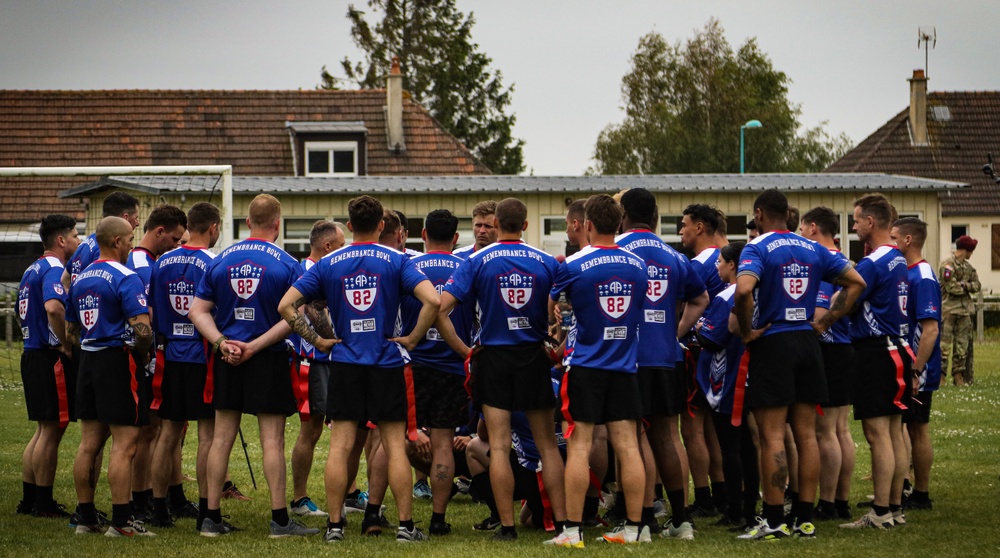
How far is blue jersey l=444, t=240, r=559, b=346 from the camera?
7715 mm

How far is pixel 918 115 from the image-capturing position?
4328 cm

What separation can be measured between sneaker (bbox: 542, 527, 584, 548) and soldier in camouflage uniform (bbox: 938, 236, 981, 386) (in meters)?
12.6

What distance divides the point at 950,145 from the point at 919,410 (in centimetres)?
3717

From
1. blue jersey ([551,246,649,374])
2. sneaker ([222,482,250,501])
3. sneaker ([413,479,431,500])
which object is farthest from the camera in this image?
sneaker ([413,479,431,500])

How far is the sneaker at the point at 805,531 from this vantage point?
7.73m

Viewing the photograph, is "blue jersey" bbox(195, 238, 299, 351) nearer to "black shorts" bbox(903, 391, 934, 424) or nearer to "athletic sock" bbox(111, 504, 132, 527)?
"athletic sock" bbox(111, 504, 132, 527)

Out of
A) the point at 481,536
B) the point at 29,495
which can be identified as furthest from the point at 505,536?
the point at 29,495

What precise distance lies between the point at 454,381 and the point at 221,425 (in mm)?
1647

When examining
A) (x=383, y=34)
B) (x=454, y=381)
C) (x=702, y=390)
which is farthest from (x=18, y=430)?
(x=383, y=34)

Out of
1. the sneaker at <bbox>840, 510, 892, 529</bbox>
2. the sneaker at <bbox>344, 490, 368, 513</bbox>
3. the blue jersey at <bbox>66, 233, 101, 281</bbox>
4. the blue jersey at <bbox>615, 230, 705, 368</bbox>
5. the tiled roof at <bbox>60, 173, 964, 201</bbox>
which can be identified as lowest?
the sneaker at <bbox>344, 490, 368, 513</bbox>

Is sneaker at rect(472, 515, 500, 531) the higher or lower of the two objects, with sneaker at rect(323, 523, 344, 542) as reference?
lower

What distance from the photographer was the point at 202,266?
8336 mm

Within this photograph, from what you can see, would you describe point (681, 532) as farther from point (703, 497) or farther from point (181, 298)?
point (181, 298)

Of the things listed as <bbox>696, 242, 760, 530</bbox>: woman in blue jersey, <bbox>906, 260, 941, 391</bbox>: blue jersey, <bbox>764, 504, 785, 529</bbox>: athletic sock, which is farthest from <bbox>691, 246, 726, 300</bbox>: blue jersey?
<bbox>764, 504, 785, 529</bbox>: athletic sock
